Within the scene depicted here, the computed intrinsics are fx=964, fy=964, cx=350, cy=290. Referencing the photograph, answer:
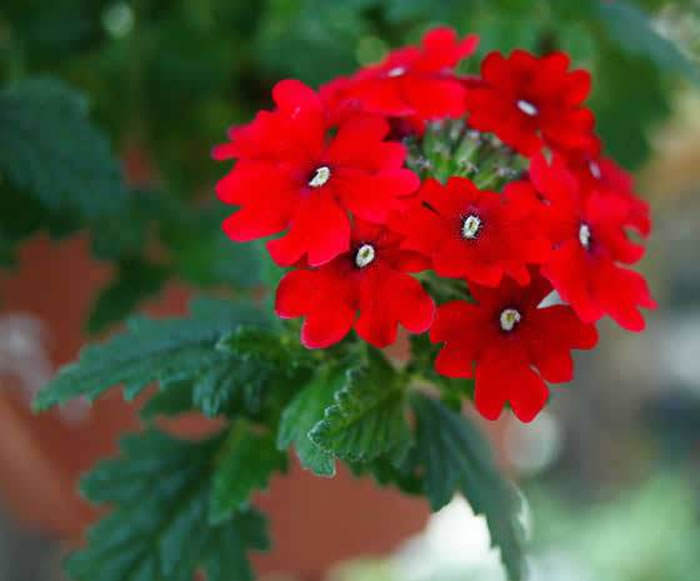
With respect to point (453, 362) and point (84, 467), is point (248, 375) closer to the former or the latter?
point (453, 362)

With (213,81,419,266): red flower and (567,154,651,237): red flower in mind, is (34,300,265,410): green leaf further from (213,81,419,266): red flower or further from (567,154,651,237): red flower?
(567,154,651,237): red flower

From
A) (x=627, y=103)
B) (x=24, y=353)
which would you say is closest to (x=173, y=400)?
(x=24, y=353)

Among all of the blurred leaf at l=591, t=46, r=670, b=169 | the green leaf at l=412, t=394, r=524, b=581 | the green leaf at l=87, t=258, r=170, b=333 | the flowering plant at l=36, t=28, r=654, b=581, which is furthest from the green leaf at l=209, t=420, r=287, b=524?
the blurred leaf at l=591, t=46, r=670, b=169

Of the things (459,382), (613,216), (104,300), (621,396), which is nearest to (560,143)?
(613,216)

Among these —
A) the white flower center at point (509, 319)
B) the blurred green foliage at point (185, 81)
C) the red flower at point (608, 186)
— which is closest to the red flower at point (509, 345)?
the white flower center at point (509, 319)

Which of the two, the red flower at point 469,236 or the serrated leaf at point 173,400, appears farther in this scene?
the serrated leaf at point 173,400

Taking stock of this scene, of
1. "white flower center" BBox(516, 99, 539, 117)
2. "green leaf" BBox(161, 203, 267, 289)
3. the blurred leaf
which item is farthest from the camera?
the blurred leaf

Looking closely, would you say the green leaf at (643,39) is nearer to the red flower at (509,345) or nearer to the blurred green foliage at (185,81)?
the blurred green foliage at (185,81)
